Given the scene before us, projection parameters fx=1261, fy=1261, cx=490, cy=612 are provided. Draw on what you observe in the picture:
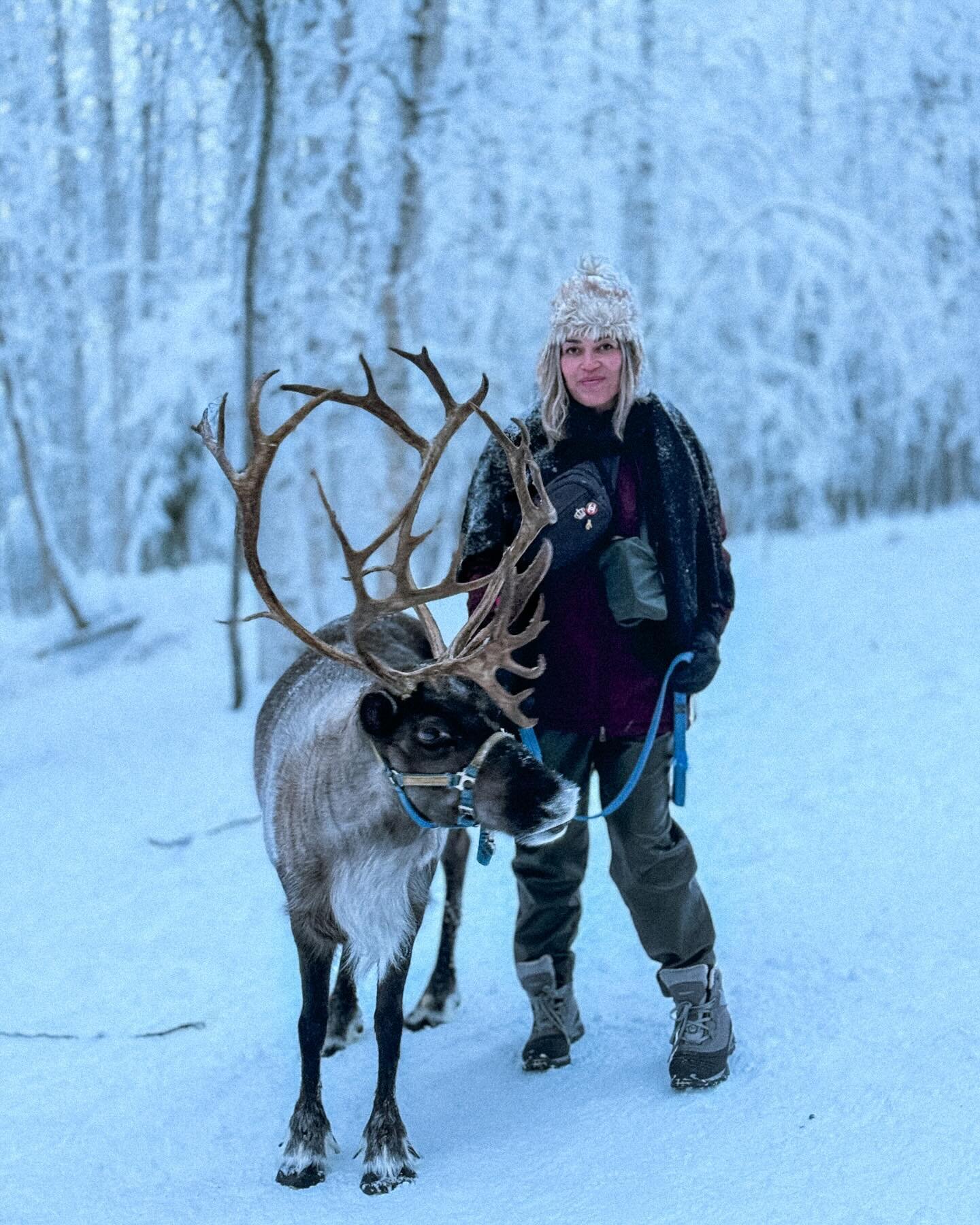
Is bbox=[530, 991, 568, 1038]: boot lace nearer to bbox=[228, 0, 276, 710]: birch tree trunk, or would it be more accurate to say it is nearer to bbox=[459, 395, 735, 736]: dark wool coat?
bbox=[459, 395, 735, 736]: dark wool coat

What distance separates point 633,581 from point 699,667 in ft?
0.95

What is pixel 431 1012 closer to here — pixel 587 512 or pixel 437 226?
pixel 587 512

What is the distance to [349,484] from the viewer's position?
9.10 metres

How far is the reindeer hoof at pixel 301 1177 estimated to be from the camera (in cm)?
307

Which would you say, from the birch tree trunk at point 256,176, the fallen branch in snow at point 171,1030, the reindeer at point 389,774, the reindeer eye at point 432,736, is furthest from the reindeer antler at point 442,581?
the birch tree trunk at point 256,176

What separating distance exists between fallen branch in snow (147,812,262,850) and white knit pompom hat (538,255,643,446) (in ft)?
11.4

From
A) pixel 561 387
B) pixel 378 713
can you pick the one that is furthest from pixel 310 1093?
pixel 561 387

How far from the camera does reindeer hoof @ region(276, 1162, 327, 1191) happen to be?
3074 millimetres

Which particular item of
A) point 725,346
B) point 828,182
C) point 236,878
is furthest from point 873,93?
point 236,878

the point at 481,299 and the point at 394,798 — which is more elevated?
the point at 481,299

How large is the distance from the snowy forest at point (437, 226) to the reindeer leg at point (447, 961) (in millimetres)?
2377

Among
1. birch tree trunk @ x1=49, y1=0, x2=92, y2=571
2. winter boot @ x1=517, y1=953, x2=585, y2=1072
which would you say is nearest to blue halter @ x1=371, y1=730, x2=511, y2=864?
winter boot @ x1=517, y1=953, x2=585, y2=1072

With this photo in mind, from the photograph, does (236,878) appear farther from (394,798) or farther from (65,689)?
(65,689)

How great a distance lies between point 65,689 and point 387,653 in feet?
26.5
